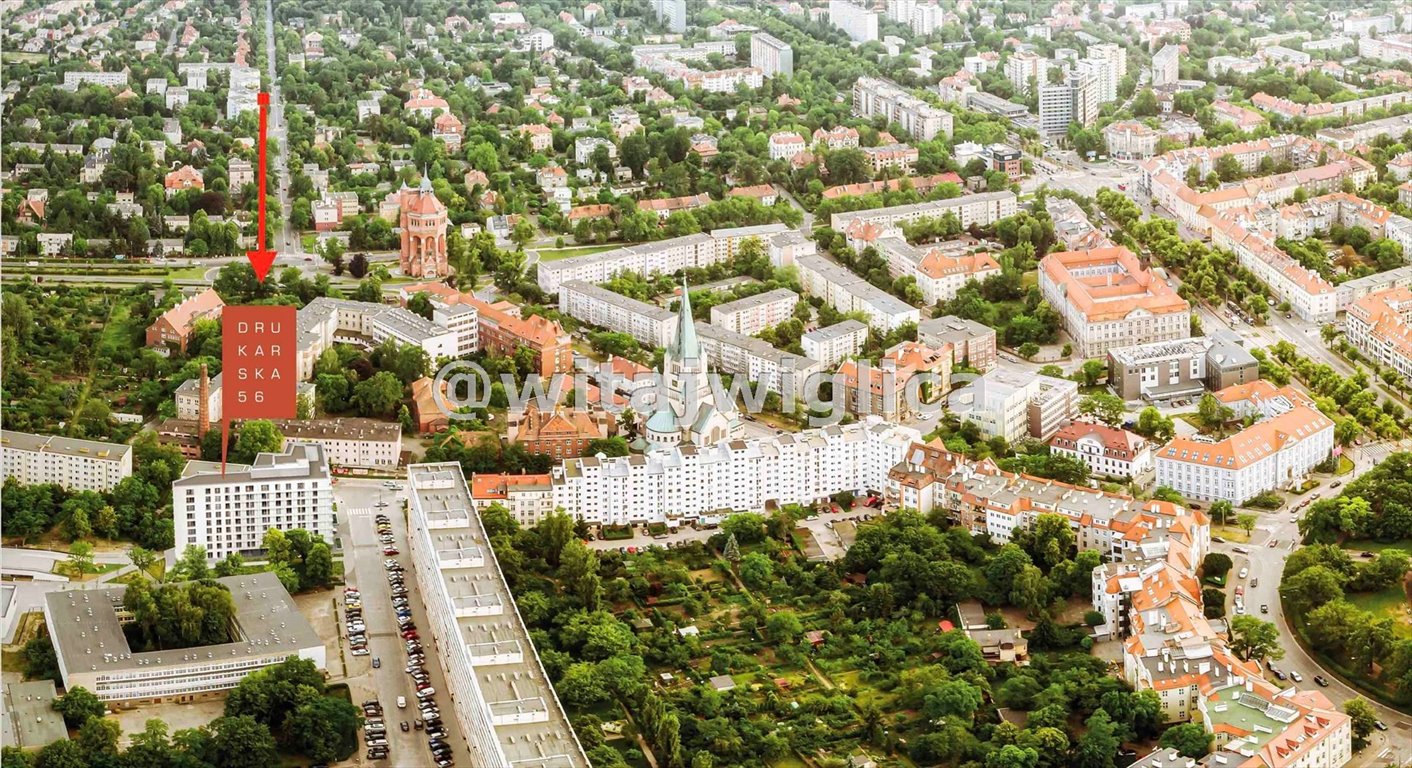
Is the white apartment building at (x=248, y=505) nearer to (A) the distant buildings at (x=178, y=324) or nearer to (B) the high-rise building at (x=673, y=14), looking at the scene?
(A) the distant buildings at (x=178, y=324)

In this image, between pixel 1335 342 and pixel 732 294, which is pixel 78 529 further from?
pixel 1335 342

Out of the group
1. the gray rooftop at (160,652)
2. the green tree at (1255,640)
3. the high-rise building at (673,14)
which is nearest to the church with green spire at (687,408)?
the gray rooftop at (160,652)

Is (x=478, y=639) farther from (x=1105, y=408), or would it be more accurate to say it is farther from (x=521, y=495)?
(x=1105, y=408)

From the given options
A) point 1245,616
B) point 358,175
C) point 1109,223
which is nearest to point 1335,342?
point 1109,223

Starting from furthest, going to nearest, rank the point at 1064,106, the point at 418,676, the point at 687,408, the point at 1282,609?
the point at 1064,106 → the point at 687,408 → the point at 1282,609 → the point at 418,676

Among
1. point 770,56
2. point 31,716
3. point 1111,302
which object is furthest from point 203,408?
point 770,56
